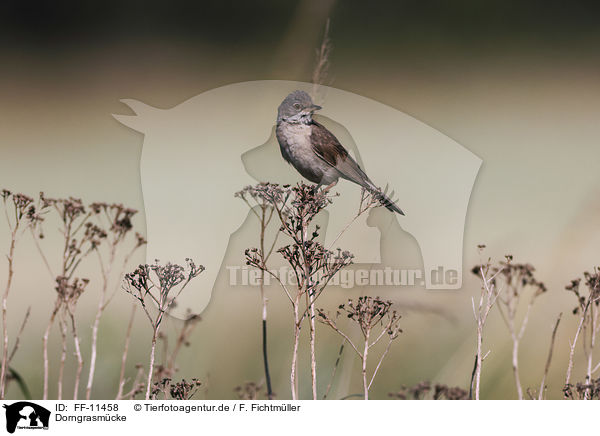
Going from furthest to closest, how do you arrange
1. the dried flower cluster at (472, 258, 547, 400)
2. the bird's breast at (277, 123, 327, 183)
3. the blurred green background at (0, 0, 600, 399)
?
1. the blurred green background at (0, 0, 600, 399)
2. the bird's breast at (277, 123, 327, 183)
3. the dried flower cluster at (472, 258, 547, 400)

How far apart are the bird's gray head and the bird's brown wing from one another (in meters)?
0.05

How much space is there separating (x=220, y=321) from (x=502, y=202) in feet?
3.87

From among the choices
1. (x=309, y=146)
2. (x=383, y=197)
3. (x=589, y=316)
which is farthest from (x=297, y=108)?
(x=589, y=316)

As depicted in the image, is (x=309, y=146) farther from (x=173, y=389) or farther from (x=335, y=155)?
(x=173, y=389)

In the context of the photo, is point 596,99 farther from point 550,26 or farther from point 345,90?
point 345,90

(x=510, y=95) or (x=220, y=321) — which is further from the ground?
(x=510, y=95)

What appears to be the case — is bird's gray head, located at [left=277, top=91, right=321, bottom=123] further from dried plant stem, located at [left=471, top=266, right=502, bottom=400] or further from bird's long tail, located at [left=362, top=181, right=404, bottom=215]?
dried plant stem, located at [left=471, top=266, right=502, bottom=400]

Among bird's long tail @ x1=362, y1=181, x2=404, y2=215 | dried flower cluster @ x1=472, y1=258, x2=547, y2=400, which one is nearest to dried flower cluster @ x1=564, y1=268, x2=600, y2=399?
dried flower cluster @ x1=472, y1=258, x2=547, y2=400

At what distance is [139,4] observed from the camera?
2.14 metres

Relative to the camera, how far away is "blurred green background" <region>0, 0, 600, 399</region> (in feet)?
6.98

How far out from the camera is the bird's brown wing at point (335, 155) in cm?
Result: 203

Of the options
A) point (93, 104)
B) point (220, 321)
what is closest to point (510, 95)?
point (220, 321)
